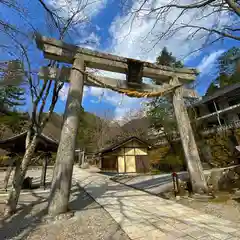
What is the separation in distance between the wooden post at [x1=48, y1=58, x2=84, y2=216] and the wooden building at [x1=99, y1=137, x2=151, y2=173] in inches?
542

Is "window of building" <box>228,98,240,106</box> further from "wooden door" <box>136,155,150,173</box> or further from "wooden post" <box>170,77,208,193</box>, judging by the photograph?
"wooden post" <box>170,77,208,193</box>

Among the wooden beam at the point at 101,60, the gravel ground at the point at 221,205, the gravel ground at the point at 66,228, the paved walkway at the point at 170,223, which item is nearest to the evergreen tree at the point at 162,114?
the wooden beam at the point at 101,60

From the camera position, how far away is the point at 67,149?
12.9 feet

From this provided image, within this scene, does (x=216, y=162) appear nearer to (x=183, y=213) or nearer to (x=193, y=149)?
(x=193, y=149)

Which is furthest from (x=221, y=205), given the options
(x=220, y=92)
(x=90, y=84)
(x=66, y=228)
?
(x=220, y=92)

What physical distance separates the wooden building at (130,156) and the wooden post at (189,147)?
12.5m

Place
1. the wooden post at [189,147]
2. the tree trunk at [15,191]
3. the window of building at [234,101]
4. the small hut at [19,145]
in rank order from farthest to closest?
the window of building at [234,101]
the small hut at [19,145]
the wooden post at [189,147]
the tree trunk at [15,191]

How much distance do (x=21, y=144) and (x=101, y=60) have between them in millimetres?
6602

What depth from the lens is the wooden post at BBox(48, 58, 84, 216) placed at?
369 centimetres

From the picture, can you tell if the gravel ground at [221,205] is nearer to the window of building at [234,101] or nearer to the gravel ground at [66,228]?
the gravel ground at [66,228]

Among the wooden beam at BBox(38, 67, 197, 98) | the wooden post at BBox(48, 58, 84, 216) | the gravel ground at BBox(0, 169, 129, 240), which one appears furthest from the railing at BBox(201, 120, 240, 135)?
the wooden post at BBox(48, 58, 84, 216)

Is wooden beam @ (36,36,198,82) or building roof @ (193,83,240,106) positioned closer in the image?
wooden beam @ (36,36,198,82)

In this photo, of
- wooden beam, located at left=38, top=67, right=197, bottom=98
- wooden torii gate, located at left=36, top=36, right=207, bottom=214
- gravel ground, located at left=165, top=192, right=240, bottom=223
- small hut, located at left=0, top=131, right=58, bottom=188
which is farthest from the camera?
small hut, located at left=0, top=131, right=58, bottom=188

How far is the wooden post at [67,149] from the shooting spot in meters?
3.69
